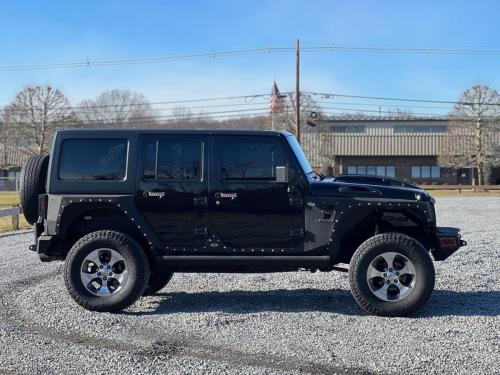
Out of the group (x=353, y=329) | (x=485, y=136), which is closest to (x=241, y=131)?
(x=353, y=329)

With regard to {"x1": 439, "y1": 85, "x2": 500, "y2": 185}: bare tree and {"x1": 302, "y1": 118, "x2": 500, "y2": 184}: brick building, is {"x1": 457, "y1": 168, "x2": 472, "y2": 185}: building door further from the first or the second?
{"x1": 439, "y1": 85, "x2": 500, "y2": 185}: bare tree

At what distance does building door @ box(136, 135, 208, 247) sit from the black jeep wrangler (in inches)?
0.4

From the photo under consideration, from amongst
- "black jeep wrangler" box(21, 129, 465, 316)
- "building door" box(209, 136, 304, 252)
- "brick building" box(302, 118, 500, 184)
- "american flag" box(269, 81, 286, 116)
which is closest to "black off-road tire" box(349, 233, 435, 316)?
"black jeep wrangler" box(21, 129, 465, 316)

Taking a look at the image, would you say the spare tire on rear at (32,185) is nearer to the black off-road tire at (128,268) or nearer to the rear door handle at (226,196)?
the black off-road tire at (128,268)

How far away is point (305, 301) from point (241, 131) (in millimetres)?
2168

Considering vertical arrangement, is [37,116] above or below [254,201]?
above

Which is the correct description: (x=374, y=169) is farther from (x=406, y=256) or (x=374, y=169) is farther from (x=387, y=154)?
(x=406, y=256)

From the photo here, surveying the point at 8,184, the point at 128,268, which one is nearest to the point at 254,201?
the point at 128,268

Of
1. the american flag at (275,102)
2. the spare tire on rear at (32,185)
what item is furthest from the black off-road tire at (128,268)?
the american flag at (275,102)

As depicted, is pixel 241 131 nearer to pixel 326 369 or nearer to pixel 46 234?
pixel 46 234

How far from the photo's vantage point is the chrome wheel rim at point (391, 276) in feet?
19.5

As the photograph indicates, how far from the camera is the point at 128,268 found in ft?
19.9

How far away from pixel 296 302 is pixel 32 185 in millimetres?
3311

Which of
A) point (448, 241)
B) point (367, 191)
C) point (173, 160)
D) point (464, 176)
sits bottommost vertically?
point (448, 241)
